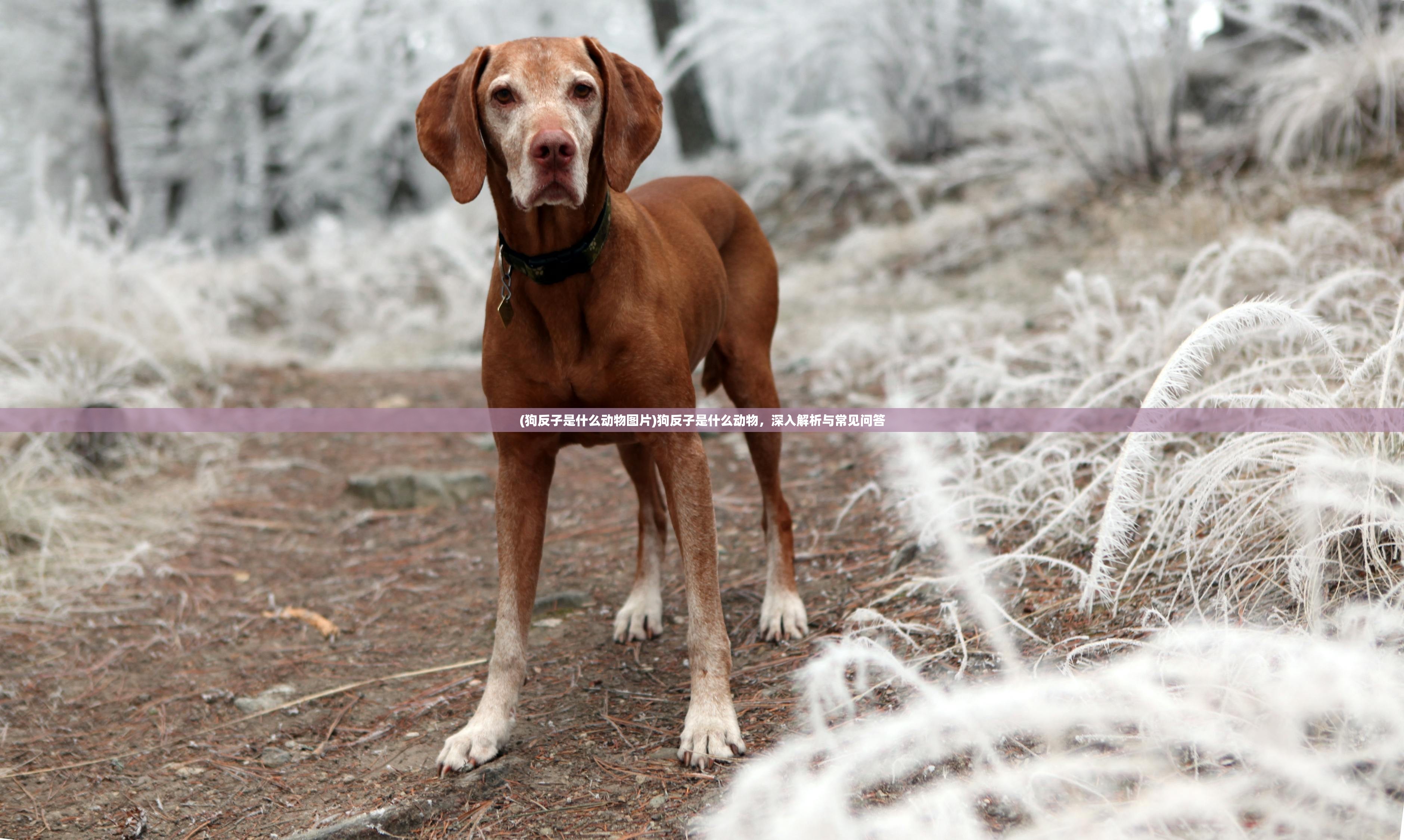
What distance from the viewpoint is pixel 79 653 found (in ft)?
10.7

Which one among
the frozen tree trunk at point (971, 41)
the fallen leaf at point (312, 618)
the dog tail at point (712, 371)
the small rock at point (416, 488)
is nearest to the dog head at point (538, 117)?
the dog tail at point (712, 371)

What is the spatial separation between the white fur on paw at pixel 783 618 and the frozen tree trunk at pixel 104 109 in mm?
12703

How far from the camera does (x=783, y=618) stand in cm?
302

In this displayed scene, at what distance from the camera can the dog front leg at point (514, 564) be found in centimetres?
250

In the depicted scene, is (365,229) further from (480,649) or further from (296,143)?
(480,649)

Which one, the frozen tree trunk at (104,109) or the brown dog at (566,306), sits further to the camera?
the frozen tree trunk at (104,109)

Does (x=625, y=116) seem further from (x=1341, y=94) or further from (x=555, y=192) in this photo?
(x=1341, y=94)

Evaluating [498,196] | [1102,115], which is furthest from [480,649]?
[1102,115]

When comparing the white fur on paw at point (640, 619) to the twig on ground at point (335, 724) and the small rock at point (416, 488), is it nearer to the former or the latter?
the twig on ground at point (335, 724)

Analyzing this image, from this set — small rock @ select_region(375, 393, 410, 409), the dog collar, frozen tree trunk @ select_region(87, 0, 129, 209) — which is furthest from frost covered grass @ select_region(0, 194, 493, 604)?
frozen tree trunk @ select_region(87, 0, 129, 209)

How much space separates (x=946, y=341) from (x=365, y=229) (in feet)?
33.1

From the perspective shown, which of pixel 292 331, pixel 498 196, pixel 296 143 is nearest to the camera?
pixel 498 196

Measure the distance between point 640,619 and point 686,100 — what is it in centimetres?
808

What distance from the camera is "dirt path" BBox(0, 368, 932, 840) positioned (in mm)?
2330
